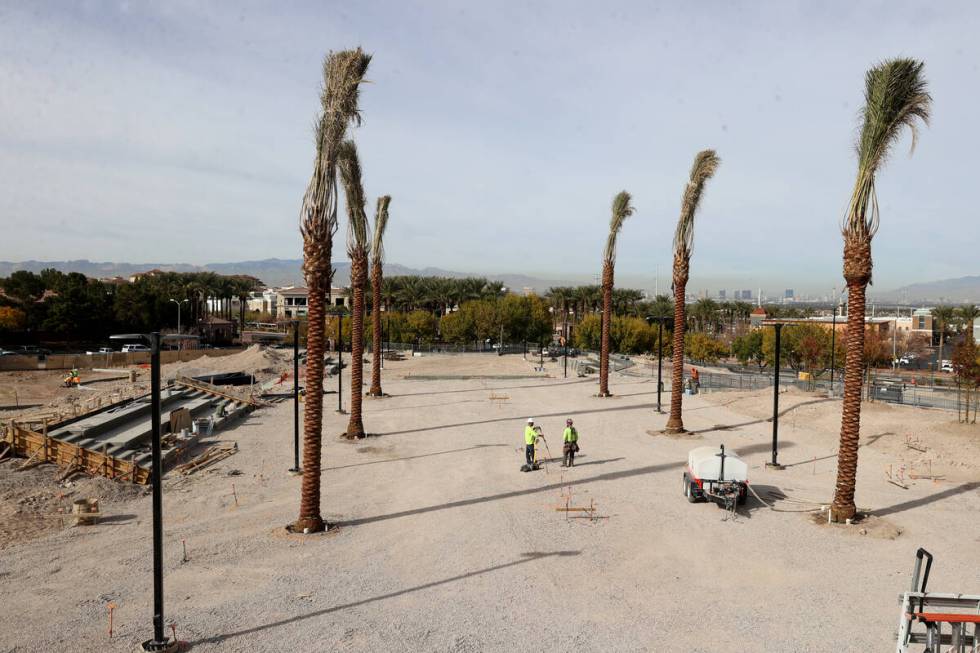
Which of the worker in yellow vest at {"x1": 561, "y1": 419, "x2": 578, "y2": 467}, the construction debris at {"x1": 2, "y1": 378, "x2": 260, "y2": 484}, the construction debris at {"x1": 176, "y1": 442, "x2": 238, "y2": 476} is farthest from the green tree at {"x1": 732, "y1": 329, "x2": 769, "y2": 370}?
the construction debris at {"x1": 176, "y1": 442, "x2": 238, "y2": 476}

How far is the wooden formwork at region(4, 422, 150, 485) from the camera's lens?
64.2 feet

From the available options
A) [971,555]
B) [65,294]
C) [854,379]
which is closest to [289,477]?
[854,379]

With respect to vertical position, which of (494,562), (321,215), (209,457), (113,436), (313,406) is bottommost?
(209,457)

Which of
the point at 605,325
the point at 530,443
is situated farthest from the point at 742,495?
the point at 605,325

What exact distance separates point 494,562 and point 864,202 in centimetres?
1225

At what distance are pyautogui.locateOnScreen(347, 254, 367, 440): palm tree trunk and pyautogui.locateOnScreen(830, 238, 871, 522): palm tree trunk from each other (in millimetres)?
17569

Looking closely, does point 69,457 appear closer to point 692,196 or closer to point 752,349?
point 692,196

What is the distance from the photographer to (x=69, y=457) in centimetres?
2041

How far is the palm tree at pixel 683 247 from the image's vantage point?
84.7 feet

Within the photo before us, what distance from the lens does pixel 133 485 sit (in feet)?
62.7

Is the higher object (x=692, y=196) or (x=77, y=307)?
(x=692, y=196)

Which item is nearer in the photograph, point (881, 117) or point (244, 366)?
point (881, 117)

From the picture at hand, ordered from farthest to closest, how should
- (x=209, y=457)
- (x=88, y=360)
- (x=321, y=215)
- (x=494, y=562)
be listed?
(x=88, y=360) → (x=209, y=457) → (x=321, y=215) → (x=494, y=562)

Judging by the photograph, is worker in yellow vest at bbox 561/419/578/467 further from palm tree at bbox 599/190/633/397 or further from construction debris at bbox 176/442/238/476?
palm tree at bbox 599/190/633/397
